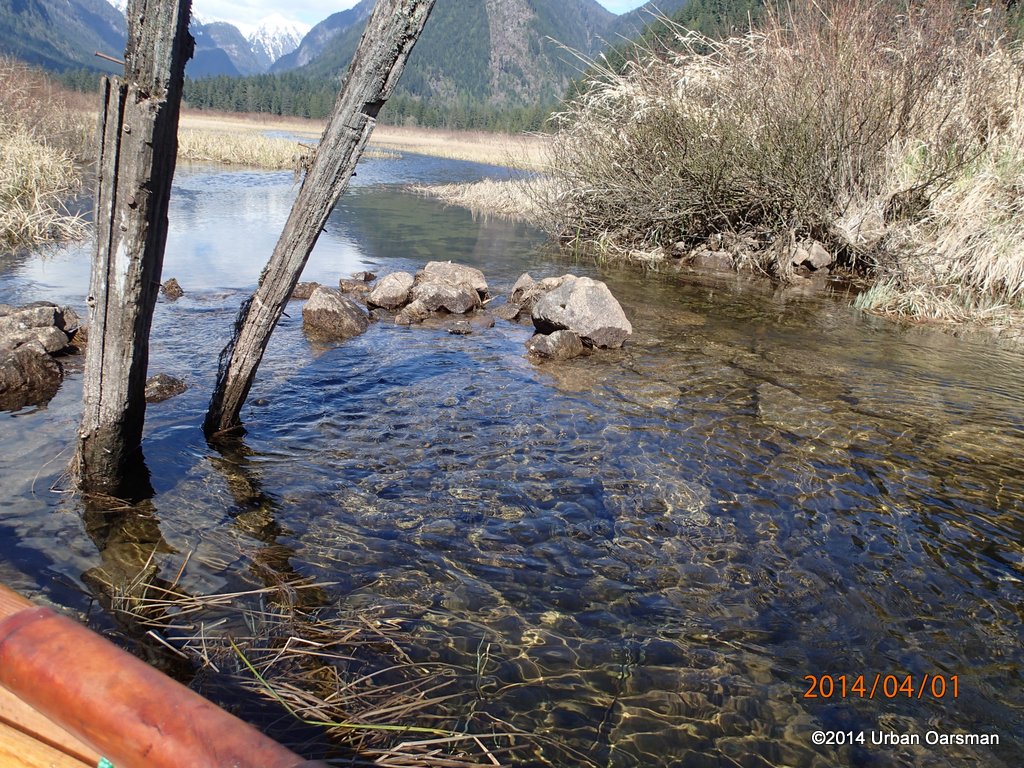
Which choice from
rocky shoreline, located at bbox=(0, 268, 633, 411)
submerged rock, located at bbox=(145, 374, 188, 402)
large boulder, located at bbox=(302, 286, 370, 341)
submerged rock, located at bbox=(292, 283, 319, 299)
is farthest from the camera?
submerged rock, located at bbox=(292, 283, 319, 299)

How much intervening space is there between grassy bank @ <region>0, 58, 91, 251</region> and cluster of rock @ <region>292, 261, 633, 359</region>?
551cm

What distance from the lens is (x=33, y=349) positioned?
19.4 ft

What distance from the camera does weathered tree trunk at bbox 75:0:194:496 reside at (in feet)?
10.8

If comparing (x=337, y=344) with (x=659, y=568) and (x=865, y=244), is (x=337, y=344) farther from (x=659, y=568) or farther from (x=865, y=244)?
(x=865, y=244)

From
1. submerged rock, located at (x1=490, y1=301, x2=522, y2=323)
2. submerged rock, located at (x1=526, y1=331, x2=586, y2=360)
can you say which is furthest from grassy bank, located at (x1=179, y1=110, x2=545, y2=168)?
submerged rock, located at (x1=526, y1=331, x2=586, y2=360)

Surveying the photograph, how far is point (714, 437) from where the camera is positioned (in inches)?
217

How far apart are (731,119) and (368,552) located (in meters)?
11.0

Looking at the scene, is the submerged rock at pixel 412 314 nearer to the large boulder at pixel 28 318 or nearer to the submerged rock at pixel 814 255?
the large boulder at pixel 28 318

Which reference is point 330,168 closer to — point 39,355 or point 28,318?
point 39,355

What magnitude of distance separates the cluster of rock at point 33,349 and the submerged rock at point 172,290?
196 cm

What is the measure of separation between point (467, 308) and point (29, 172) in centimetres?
865

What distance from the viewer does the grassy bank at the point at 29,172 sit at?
11.3m

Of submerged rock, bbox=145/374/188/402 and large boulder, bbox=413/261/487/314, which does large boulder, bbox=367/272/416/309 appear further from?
submerged rock, bbox=145/374/188/402

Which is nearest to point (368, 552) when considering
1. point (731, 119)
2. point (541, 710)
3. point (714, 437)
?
point (541, 710)
